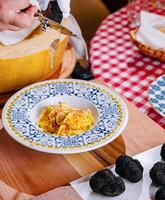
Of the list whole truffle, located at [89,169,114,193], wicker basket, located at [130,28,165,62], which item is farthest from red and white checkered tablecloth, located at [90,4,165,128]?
whole truffle, located at [89,169,114,193]

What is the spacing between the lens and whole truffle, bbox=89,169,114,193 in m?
0.81

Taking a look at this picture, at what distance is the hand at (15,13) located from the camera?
952 millimetres

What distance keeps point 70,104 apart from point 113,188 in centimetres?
30

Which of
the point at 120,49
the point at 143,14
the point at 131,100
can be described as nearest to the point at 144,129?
the point at 131,100

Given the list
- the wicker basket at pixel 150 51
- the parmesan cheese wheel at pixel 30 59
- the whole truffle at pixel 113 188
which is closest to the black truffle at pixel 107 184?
the whole truffle at pixel 113 188

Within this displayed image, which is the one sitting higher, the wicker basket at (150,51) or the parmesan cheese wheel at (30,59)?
the parmesan cheese wheel at (30,59)

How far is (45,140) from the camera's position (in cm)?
90

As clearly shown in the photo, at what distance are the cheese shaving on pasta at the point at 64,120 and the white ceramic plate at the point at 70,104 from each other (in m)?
0.02

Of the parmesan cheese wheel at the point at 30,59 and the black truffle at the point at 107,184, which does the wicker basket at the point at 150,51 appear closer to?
the parmesan cheese wheel at the point at 30,59

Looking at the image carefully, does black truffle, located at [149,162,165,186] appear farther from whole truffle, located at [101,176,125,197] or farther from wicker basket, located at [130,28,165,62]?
wicker basket, located at [130,28,165,62]

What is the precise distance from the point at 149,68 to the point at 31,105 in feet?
1.33

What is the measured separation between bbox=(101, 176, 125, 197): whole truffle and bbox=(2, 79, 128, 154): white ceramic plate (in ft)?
0.29

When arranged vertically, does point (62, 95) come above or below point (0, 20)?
below

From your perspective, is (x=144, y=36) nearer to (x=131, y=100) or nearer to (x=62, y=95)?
(x=131, y=100)
